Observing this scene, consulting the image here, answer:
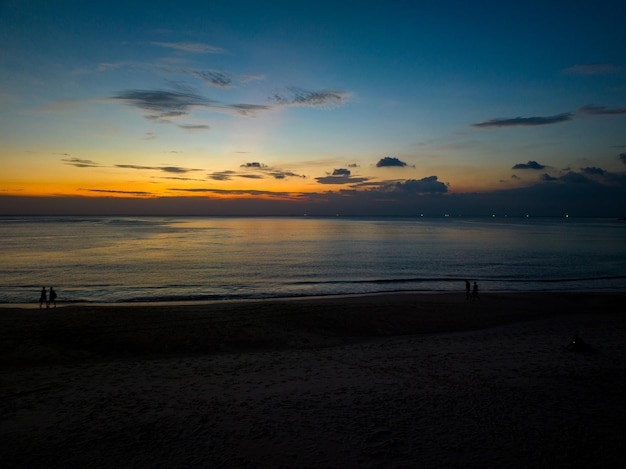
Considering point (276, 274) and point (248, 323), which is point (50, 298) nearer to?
point (248, 323)

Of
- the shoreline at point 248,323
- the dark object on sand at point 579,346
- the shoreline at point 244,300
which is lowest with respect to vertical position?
the shoreline at point 244,300

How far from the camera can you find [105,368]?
15055 millimetres

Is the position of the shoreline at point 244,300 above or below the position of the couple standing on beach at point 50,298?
below

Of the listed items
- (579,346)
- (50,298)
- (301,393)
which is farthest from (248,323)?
(50,298)

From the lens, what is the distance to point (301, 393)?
1229 centimetres

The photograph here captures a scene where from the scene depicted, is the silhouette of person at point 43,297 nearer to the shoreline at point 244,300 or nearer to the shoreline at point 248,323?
the shoreline at point 244,300

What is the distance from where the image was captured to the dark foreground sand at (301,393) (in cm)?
889

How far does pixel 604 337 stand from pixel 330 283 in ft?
86.0

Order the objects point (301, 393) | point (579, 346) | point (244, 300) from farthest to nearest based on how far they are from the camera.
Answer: point (244, 300) → point (579, 346) → point (301, 393)

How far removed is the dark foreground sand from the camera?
350 inches

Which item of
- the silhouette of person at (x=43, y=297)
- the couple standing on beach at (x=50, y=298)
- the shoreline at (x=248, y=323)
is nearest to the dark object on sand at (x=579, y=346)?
the shoreline at (x=248, y=323)

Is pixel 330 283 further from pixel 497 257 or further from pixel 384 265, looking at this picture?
pixel 497 257

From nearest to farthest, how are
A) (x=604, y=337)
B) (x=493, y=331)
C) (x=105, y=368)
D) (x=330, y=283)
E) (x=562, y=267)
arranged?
(x=105, y=368), (x=604, y=337), (x=493, y=331), (x=330, y=283), (x=562, y=267)

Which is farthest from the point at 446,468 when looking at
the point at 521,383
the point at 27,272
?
the point at 27,272
